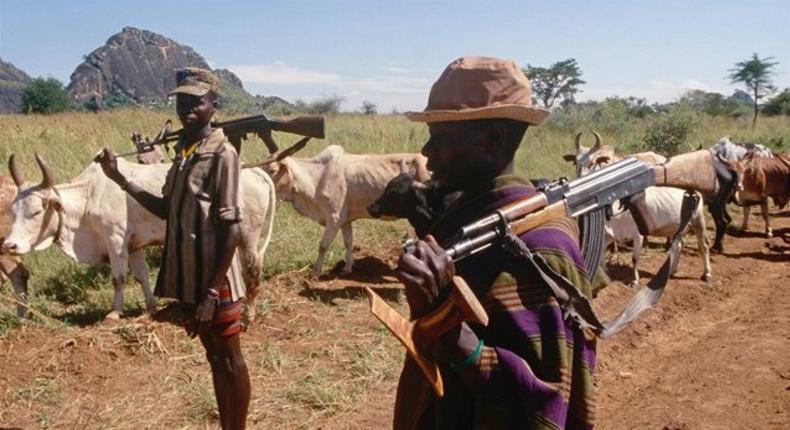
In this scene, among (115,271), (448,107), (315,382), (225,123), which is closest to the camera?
(448,107)

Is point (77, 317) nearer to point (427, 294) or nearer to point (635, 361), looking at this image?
point (635, 361)

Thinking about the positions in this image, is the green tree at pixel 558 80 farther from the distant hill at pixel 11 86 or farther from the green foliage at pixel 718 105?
the distant hill at pixel 11 86

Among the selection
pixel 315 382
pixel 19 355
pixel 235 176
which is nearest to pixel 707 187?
pixel 235 176

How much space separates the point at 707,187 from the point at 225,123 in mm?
2933

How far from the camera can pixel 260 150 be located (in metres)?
13.4

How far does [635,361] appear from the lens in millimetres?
6492

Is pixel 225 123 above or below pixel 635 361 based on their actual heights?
above

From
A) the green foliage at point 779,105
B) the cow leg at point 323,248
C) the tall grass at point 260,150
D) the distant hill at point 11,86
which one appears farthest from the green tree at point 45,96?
the green foliage at point 779,105

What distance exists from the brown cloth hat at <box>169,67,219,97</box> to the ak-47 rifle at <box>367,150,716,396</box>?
2.30 m

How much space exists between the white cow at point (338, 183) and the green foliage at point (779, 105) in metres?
35.8

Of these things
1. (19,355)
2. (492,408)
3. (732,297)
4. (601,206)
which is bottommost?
(732,297)

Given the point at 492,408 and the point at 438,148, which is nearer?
the point at 492,408

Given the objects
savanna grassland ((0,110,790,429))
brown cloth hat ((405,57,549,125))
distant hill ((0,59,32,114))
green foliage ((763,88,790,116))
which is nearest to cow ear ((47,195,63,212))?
savanna grassland ((0,110,790,429))

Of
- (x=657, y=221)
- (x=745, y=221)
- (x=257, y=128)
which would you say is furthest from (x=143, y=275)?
(x=745, y=221)
